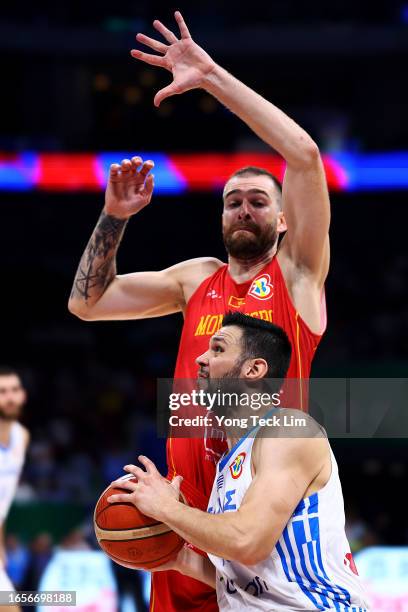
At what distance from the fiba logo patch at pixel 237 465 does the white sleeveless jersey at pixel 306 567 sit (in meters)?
0.03

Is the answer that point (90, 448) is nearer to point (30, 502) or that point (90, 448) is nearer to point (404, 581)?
point (30, 502)

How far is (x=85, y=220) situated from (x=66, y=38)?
4781 mm

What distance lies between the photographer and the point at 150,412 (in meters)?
14.8

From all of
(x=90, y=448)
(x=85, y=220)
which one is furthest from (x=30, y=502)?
(x=85, y=220)

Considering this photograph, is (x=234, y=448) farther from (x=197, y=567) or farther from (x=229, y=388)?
(x=197, y=567)

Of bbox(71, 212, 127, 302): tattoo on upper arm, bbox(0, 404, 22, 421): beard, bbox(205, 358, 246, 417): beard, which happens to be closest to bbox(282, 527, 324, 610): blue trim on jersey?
bbox(205, 358, 246, 417): beard

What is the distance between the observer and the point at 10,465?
22.8 ft

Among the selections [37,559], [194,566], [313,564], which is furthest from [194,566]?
[37,559]

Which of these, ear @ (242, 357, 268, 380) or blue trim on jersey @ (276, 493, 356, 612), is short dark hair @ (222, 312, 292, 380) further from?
blue trim on jersey @ (276, 493, 356, 612)

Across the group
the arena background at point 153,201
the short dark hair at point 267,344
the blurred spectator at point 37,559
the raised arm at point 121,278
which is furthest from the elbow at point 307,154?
the arena background at point 153,201

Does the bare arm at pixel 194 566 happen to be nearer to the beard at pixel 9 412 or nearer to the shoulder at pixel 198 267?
the shoulder at pixel 198 267

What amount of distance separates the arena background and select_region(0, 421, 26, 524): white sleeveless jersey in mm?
4538

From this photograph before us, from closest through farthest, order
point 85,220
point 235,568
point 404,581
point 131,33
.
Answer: point 235,568, point 404,581, point 85,220, point 131,33

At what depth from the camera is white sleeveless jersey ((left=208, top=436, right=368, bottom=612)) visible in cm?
344
